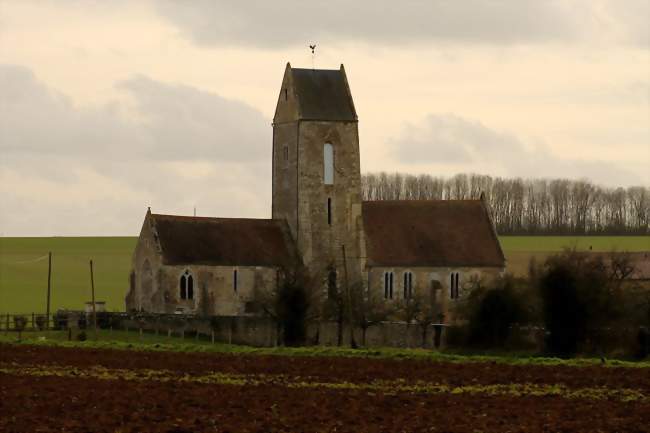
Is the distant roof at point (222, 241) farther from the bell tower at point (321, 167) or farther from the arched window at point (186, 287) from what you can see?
the bell tower at point (321, 167)

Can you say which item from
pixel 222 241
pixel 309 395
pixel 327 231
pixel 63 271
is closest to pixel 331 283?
pixel 327 231

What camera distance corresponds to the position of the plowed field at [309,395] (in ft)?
114

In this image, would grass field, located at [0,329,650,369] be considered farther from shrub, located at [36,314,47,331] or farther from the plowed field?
shrub, located at [36,314,47,331]

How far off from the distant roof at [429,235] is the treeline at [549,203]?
1939 inches

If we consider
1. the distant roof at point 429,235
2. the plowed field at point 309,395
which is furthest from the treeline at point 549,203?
the plowed field at point 309,395

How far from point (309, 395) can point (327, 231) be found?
165ft

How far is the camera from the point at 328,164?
9200 cm

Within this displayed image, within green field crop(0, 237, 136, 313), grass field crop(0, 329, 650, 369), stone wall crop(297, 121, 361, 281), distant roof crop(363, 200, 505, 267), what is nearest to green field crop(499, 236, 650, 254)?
distant roof crop(363, 200, 505, 267)

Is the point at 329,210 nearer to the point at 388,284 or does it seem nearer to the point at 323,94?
the point at 388,284

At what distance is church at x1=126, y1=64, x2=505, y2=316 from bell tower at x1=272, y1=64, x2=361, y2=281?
2.2 inches

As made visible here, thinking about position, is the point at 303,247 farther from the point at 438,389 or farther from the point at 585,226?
the point at 585,226

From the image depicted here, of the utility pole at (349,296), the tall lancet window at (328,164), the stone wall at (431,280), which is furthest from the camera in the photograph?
the tall lancet window at (328,164)

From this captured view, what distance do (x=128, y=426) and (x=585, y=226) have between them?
118147 millimetres

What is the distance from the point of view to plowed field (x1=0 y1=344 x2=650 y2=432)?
1373 inches
